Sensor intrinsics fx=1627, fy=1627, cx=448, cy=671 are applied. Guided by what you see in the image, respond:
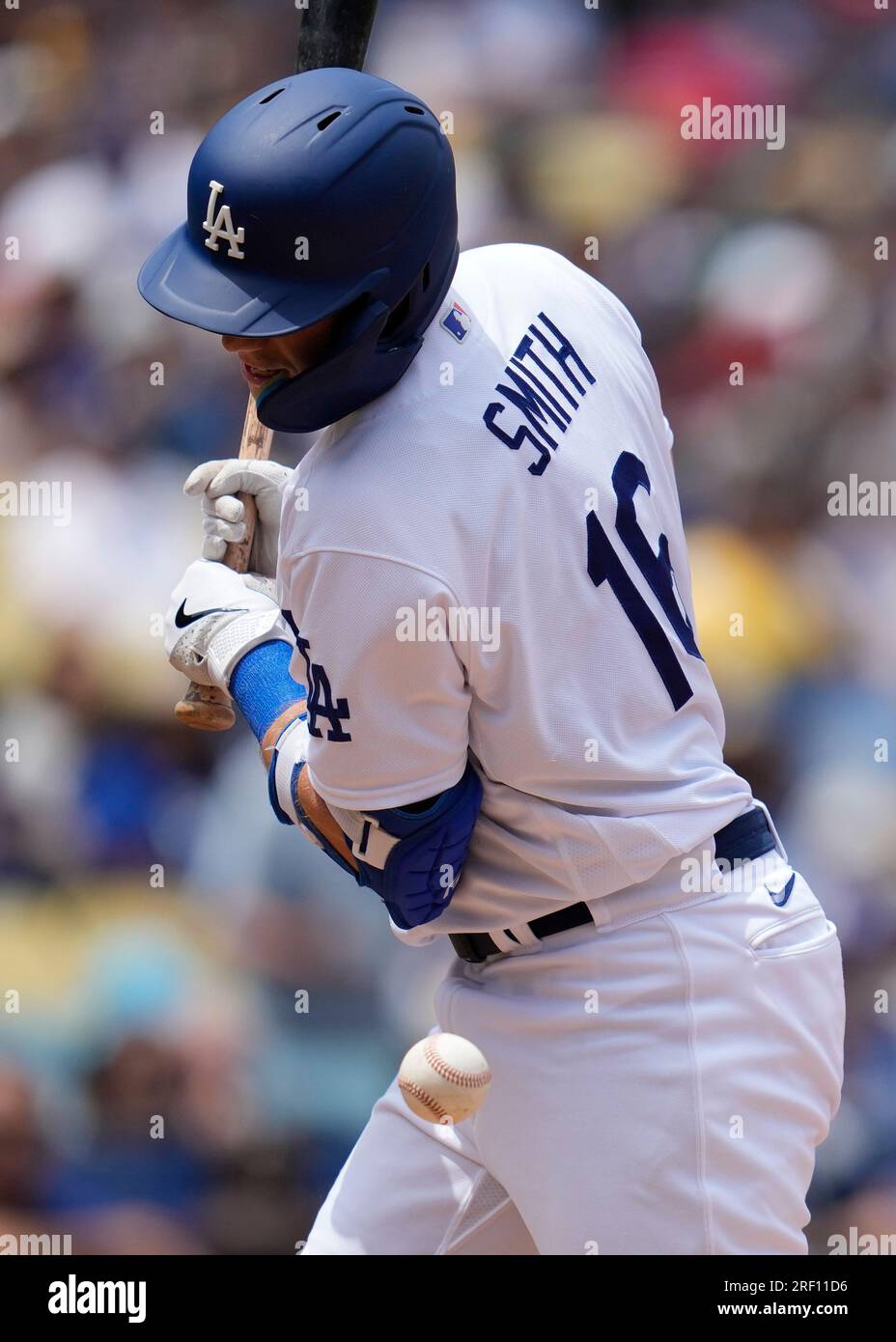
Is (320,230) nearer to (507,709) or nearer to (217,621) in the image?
(507,709)

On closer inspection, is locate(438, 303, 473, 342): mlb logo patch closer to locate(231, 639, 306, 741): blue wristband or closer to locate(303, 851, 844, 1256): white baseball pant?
locate(231, 639, 306, 741): blue wristband

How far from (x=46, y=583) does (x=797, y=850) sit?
1246 mm

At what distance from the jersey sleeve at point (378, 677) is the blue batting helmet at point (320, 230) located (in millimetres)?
151

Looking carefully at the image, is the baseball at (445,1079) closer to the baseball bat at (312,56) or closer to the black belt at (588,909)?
the black belt at (588,909)

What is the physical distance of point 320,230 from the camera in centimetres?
129

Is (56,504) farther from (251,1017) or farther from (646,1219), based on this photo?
(646,1219)

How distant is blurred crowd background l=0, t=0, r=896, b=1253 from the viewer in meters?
2.48

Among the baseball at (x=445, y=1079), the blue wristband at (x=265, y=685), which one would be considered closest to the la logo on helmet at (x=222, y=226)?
the blue wristband at (x=265, y=685)

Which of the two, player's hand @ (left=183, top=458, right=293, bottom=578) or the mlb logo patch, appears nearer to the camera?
the mlb logo patch

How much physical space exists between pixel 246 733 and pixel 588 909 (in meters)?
1.12

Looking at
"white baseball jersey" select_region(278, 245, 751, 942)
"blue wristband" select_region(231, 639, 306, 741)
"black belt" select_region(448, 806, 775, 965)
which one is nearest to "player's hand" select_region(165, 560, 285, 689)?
"blue wristband" select_region(231, 639, 306, 741)

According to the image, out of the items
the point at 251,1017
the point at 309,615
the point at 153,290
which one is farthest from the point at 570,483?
the point at 251,1017

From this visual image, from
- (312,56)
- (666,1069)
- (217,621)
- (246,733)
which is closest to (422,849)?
(666,1069)

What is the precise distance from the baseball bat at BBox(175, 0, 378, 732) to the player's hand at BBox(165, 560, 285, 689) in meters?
0.03
